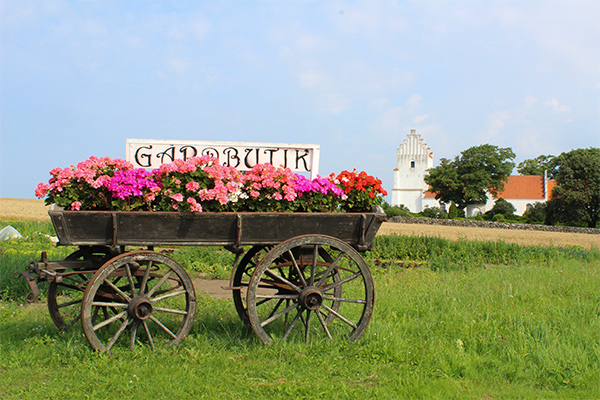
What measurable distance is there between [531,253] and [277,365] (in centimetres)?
927

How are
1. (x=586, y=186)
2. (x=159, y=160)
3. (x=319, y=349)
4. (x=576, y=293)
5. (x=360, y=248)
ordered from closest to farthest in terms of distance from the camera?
(x=319, y=349)
(x=360, y=248)
(x=159, y=160)
(x=576, y=293)
(x=586, y=186)

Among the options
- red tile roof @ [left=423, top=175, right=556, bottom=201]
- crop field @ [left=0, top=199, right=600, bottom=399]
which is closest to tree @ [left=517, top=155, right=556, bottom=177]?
red tile roof @ [left=423, top=175, right=556, bottom=201]

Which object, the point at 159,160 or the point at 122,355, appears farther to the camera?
the point at 159,160

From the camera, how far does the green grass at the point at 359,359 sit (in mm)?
3191

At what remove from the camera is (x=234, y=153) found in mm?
4906

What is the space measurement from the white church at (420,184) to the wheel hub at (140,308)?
177ft

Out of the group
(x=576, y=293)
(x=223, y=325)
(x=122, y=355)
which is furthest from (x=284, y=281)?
(x=576, y=293)

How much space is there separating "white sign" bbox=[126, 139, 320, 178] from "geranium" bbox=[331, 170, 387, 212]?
588 mm

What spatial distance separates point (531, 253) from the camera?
10.9 meters

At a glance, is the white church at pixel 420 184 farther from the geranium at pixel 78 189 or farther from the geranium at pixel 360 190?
the geranium at pixel 78 189

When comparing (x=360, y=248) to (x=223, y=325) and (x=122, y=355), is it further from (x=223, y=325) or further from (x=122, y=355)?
(x=122, y=355)

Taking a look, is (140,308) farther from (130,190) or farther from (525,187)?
(525,187)

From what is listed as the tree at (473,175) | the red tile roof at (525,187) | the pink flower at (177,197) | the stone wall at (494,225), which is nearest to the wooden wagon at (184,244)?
the pink flower at (177,197)

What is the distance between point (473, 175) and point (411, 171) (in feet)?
54.2
